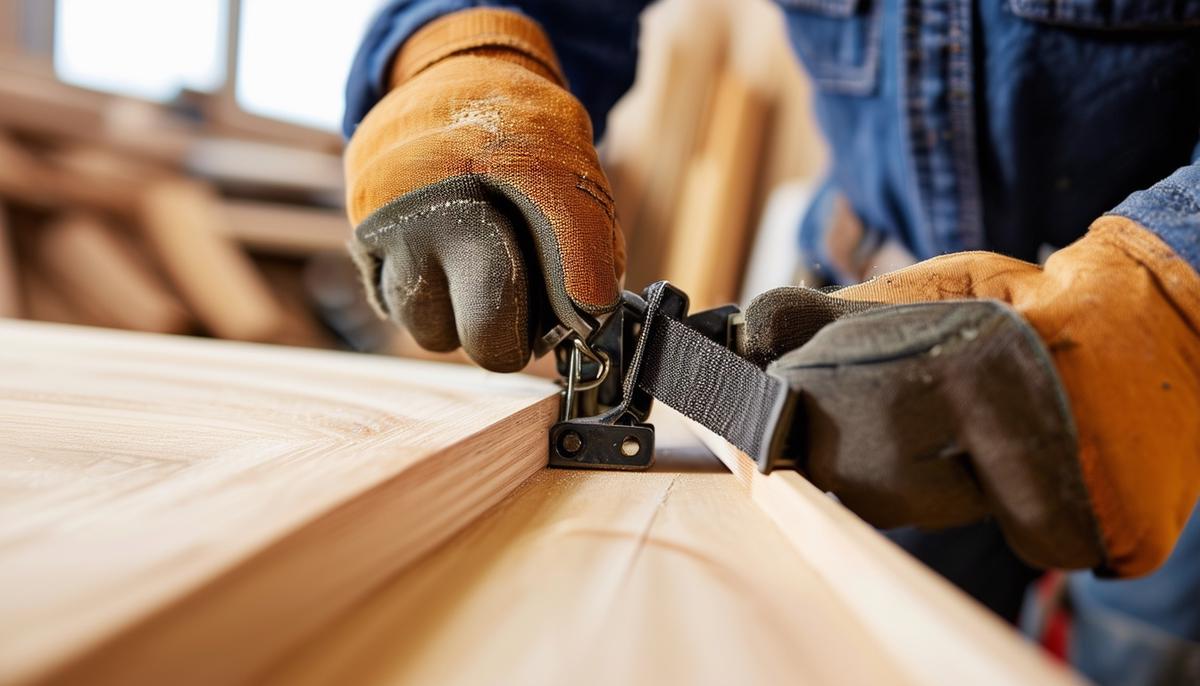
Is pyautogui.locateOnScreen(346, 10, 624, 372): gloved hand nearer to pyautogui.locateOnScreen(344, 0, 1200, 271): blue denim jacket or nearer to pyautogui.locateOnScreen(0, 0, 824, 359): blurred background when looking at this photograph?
pyautogui.locateOnScreen(344, 0, 1200, 271): blue denim jacket

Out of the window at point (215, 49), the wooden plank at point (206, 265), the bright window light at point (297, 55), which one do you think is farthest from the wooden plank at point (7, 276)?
the bright window light at point (297, 55)

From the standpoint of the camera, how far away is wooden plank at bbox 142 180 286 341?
8.20 feet

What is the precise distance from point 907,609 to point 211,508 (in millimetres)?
274

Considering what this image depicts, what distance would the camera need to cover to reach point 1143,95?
3.12 feet

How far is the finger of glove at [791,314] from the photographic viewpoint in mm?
528

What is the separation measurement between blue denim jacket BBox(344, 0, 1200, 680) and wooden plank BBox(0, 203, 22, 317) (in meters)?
2.00

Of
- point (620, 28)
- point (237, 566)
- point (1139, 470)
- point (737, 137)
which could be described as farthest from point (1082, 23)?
point (737, 137)

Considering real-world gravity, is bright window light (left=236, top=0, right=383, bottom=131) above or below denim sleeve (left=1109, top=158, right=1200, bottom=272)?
above

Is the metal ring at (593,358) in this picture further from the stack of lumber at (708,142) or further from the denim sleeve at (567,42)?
the stack of lumber at (708,142)

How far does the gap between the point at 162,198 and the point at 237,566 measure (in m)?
2.73

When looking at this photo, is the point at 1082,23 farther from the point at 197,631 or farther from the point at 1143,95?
the point at 197,631

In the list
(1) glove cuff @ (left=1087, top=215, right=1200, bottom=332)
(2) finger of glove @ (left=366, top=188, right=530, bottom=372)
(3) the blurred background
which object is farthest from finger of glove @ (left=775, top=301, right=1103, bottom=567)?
(3) the blurred background

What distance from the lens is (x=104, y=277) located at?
7.93ft

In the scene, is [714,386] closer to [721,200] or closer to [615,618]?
[615,618]
